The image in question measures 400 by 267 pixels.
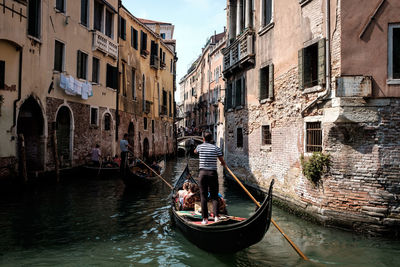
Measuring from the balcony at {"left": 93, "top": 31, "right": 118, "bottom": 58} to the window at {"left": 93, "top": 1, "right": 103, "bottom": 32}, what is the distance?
22.1 inches

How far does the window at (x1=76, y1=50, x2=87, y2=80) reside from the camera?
13109mm

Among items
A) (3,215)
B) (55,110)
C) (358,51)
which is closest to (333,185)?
(358,51)

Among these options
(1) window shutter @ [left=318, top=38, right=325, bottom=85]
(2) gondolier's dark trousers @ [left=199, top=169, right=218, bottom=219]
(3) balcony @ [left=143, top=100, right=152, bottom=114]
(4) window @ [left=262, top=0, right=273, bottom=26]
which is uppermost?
(4) window @ [left=262, top=0, right=273, bottom=26]

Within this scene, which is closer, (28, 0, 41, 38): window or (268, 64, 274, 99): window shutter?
(268, 64, 274, 99): window shutter

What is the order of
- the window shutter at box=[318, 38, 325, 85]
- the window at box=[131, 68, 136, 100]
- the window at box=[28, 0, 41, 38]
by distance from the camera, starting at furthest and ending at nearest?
the window at box=[131, 68, 136, 100]
the window at box=[28, 0, 41, 38]
the window shutter at box=[318, 38, 325, 85]

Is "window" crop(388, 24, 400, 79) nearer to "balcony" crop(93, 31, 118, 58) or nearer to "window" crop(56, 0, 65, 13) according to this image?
"window" crop(56, 0, 65, 13)

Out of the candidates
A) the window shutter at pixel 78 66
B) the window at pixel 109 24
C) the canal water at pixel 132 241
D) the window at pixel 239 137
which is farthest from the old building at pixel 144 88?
the canal water at pixel 132 241

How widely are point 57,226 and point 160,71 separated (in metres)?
18.1

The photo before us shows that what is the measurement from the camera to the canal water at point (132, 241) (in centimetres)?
497

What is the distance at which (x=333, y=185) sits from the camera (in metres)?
6.28

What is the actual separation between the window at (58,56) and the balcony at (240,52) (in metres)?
5.63

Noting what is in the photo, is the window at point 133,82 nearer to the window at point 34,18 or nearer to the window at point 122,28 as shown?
the window at point 122,28

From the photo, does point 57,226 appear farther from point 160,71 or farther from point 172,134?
point 172,134

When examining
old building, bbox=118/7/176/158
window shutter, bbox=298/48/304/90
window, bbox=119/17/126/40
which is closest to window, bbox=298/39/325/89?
window shutter, bbox=298/48/304/90
